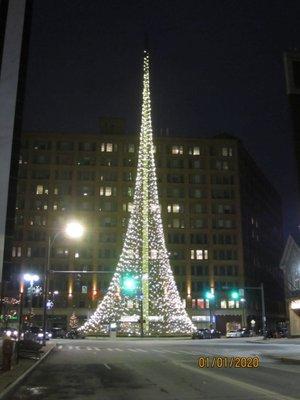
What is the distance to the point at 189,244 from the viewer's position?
115500mm

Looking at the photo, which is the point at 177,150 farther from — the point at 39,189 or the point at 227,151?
the point at 39,189

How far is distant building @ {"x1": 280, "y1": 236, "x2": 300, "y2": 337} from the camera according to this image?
68.1 meters

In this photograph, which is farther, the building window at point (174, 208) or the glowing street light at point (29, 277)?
the building window at point (174, 208)

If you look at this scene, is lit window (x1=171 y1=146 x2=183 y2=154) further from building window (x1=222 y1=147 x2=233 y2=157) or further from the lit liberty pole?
the lit liberty pole

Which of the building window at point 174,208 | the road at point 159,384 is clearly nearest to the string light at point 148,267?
the road at point 159,384

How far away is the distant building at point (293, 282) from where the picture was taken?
68.1 m

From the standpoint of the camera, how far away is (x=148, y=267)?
62562 millimetres

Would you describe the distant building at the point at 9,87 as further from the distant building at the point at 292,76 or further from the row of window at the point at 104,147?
the row of window at the point at 104,147

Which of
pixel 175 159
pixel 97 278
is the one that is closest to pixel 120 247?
pixel 97 278

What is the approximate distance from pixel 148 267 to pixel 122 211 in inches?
2079

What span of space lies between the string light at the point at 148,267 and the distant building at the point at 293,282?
14.4 metres

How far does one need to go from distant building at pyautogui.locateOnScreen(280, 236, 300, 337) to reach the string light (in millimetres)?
14447

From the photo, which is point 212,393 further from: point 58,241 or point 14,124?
point 58,241

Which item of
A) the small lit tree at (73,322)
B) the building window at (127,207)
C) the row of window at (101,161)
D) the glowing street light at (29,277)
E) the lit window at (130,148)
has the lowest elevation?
the small lit tree at (73,322)
